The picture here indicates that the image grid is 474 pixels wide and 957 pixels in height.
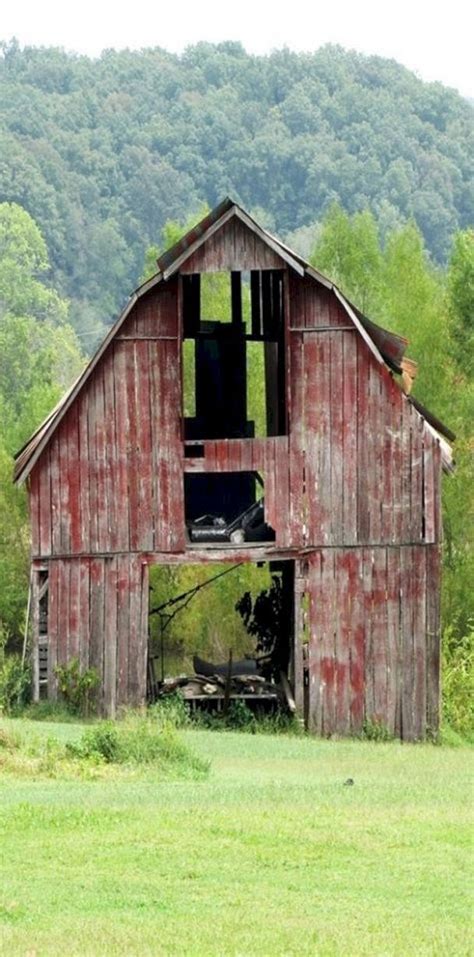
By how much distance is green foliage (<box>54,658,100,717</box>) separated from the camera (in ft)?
122

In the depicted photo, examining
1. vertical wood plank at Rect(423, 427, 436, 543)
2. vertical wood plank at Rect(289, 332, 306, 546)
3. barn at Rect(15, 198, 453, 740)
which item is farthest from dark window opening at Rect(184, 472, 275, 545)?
vertical wood plank at Rect(423, 427, 436, 543)

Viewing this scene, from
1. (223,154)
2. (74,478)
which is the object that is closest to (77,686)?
(74,478)

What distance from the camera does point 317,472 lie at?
3769cm

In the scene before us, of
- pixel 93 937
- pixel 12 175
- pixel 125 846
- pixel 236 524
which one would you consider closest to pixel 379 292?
pixel 236 524

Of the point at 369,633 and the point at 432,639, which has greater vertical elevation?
the point at 369,633

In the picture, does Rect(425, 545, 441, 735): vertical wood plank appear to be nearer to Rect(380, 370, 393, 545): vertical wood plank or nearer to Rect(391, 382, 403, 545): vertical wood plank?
Rect(391, 382, 403, 545): vertical wood plank

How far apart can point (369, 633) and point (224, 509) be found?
6.31 meters

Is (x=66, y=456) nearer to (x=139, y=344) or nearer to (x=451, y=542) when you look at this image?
(x=139, y=344)

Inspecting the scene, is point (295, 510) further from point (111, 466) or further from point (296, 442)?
point (111, 466)

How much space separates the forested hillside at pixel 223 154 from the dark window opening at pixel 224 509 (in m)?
94.2

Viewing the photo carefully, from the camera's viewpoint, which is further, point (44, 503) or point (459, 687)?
point (459, 687)

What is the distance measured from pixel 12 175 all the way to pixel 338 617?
385 feet

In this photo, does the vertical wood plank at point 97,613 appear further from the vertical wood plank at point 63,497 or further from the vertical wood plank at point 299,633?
the vertical wood plank at point 299,633

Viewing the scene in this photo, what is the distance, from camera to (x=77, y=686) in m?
37.3
